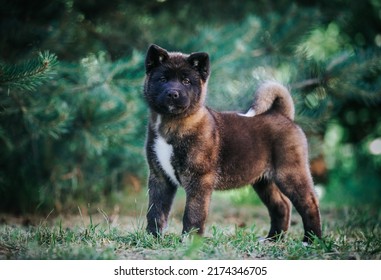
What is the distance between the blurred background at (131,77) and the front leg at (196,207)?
144cm

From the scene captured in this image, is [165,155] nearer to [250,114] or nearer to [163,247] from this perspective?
[163,247]

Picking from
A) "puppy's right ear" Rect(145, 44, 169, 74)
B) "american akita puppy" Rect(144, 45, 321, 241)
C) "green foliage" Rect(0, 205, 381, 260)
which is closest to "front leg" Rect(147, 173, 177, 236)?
"american akita puppy" Rect(144, 45, 321, 241)

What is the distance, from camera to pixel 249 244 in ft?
13.0

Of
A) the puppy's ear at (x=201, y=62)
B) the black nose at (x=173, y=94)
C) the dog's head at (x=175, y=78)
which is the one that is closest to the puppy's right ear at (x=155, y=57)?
the dog's head at (x=175, y=78)

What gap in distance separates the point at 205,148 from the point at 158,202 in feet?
1.83

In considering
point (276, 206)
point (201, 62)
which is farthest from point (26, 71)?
point (276, 206)

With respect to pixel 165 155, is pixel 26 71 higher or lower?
higher

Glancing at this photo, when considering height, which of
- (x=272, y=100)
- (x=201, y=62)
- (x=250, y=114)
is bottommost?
(x=250, y=114)

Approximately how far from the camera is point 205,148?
4.30 metres

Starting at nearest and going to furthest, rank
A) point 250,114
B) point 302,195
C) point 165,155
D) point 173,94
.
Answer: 1. point 173,94
2. point 165,155
3. point 302,195
4. point 250,114

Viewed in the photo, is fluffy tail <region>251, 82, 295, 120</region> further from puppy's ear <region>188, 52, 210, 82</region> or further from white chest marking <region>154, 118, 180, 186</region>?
white chest marking <region>154, 118, 180, 186</region>
